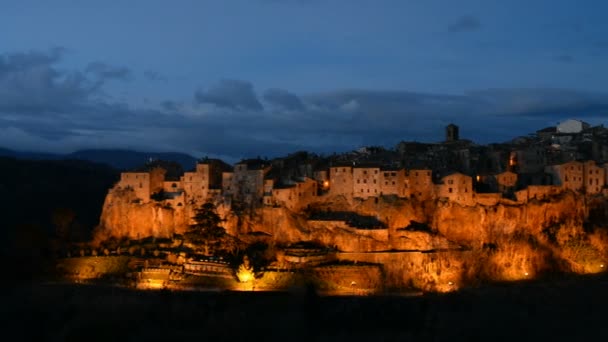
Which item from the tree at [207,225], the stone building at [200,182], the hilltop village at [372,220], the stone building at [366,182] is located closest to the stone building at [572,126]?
the hilltop village at [372,220]

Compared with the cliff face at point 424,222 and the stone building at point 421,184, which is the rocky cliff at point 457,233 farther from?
the stone building at point 421,184

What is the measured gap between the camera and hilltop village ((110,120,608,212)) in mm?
49281

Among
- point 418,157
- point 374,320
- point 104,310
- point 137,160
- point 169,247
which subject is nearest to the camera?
point 104,310

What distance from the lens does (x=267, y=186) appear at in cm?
5022

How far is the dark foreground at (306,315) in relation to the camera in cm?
3375

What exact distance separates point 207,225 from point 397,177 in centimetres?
1282

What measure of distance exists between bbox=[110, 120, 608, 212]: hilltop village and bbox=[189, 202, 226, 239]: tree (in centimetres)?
212

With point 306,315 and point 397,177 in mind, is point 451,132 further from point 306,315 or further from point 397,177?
point 306,315

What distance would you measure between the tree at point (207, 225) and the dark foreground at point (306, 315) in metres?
5.98

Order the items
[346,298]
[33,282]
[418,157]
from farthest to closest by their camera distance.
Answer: [418,157] < [33,282] < [346,298]

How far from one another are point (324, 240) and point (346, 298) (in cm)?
610

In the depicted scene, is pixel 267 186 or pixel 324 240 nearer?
pixel 324 240

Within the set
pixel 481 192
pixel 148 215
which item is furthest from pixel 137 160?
pixel 481 192

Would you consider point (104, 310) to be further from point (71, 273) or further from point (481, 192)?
point (481, 192)
